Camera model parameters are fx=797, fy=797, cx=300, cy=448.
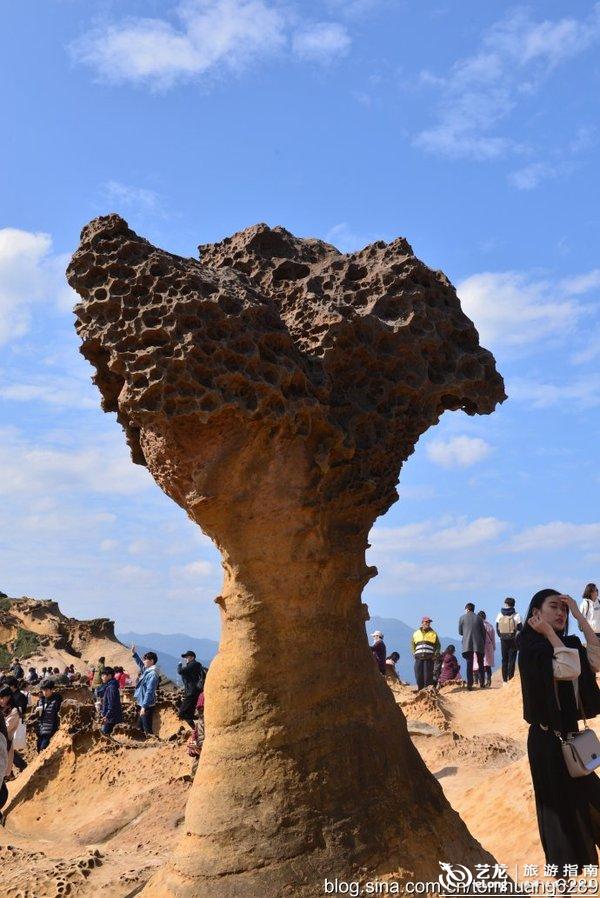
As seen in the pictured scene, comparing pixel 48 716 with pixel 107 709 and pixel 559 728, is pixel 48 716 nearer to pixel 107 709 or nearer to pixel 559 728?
pixel 107 709

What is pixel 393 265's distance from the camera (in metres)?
5.11

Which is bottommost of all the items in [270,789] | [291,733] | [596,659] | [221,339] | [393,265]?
[270,789]

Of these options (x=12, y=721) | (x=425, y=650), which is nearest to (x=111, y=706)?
(x=12, y=721)

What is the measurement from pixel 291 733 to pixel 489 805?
8.85 ft

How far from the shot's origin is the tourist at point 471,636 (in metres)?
13.8

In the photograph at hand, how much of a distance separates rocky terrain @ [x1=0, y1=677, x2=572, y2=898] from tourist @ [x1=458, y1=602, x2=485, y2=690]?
1641 mm

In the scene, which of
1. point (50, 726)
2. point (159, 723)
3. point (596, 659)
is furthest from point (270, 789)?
point (159, 723)

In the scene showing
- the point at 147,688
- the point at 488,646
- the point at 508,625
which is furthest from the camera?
the point at 488,646

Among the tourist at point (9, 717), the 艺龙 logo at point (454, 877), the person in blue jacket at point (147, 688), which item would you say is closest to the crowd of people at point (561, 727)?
the 艺龙 logo at point (454, 877)

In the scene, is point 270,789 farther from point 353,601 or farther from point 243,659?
point 353,601

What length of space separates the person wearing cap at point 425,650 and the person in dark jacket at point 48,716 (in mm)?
5937

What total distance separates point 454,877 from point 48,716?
26.3 ft

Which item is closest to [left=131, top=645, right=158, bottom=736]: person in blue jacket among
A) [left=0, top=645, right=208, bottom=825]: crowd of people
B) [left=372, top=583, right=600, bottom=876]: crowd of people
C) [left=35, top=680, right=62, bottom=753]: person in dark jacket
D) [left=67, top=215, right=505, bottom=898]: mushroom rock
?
[left=0, top=645, right=208, bottom=825]: crowd of people

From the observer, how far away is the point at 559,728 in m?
4.05
